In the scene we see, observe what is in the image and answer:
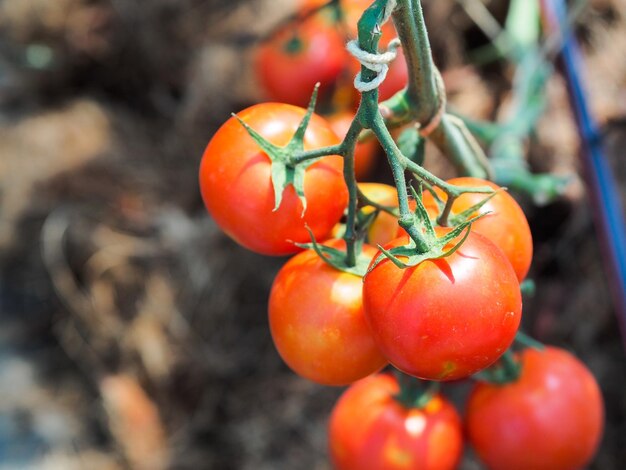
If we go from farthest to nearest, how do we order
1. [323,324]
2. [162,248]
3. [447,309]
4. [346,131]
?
1. [162,248]
2. [346,131]
3. [323,324]
4. [447,309]

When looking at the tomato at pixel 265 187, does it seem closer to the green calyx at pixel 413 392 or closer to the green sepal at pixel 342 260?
the green sepal at pixel 342 260

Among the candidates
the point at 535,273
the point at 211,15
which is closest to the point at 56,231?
the point at 211,15

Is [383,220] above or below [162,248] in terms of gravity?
above

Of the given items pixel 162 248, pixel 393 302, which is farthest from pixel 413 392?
pixel 162 248

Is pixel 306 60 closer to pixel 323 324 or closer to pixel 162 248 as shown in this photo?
pixel 323 324

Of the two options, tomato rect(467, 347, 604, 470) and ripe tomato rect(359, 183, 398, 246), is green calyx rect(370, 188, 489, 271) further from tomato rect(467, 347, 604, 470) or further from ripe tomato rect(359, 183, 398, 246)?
tomato rect(467, 347, 604, 470)

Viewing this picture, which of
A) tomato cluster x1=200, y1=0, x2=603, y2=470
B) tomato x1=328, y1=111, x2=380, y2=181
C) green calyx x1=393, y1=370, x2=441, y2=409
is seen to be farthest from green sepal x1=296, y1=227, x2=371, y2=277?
tomato x1=328, y1=111, x2=380, y2=181

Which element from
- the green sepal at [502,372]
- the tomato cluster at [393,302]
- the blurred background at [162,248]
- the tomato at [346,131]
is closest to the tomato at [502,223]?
the tomato cluster at [393,302]

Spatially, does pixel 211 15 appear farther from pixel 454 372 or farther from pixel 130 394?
pixel 454 372
